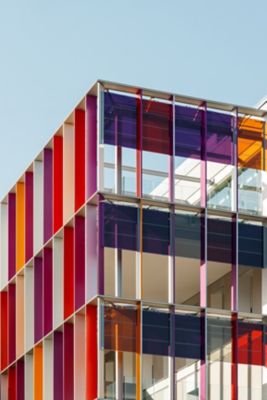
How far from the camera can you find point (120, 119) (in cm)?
3897

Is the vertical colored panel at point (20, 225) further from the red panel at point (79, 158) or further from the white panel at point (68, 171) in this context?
the red panel at point (79, 158)

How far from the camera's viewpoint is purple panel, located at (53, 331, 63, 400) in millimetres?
39594

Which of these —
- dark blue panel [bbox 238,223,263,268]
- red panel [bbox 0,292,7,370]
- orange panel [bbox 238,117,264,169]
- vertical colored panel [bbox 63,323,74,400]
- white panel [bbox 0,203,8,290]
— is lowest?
vertical colored panel [bbox 63,323,74,400]

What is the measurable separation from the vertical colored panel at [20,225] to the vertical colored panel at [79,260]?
469 centimetres

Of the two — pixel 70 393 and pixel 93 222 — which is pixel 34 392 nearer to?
pixel 70 393

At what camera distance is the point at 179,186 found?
39344mm

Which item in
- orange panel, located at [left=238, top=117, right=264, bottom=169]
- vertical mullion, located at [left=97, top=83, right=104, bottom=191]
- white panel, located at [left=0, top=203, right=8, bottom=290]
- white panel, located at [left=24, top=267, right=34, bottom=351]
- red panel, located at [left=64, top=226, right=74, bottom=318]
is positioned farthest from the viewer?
white panel, located at [left=0, top=203, right=8, bottom=290]

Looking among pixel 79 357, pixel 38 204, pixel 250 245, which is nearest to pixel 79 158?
pixel 38 204

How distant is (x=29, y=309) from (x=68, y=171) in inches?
172

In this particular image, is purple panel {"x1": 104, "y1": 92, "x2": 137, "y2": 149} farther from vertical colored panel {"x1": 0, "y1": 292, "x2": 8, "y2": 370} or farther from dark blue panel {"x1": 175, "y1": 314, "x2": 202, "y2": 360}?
vertical colored panel {"x1": 0, "y1": 292, "x2": 8, "y2": 370}

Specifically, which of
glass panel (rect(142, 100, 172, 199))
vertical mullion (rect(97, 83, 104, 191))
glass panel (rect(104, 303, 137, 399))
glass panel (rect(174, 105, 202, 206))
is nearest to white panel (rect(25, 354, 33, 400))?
glass panel (rect(104, 303, 137, 399))

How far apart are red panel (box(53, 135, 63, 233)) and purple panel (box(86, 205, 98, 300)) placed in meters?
2.28

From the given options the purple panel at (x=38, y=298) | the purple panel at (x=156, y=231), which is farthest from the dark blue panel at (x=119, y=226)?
the purple panel at (x=38, y=298)

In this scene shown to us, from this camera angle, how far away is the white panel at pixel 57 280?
40.0m
